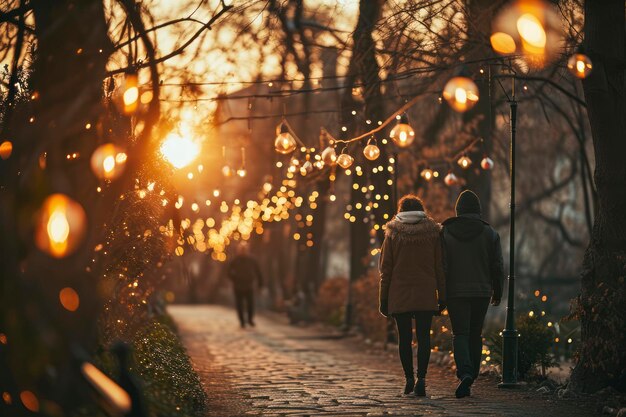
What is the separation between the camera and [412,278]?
12195 millimetres

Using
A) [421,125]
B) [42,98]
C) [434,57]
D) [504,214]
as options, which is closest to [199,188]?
[504,214]

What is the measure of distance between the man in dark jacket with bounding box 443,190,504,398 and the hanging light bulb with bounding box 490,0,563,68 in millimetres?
1643

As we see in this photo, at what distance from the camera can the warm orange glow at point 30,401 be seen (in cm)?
732

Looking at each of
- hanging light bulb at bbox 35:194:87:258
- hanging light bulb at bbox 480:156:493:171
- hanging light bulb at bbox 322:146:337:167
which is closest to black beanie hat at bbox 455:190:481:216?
hanging light bulb at bbox 322:146:337:167

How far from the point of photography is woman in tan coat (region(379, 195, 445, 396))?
12.2 meters

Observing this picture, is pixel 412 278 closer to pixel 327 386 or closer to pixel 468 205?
pixel 468 205

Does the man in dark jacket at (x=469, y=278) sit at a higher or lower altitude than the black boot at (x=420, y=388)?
higher

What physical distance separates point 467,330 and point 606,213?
6.12 ft

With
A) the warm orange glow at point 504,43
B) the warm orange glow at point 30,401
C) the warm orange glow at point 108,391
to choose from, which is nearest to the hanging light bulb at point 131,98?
the warm orange glow at point 30,401

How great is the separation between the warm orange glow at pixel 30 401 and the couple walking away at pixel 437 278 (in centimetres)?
526

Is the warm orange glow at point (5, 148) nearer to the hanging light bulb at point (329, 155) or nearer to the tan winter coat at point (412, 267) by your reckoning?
the tan winter coat at point (412, 267)

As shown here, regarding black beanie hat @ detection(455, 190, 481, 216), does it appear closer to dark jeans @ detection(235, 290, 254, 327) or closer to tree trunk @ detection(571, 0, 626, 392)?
tree trunk @ detection(571, 0, 626, 392)

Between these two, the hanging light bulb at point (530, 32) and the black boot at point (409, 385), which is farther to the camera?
the black boot at point (409, 385)

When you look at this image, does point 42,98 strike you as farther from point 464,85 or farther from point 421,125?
point 421,125
